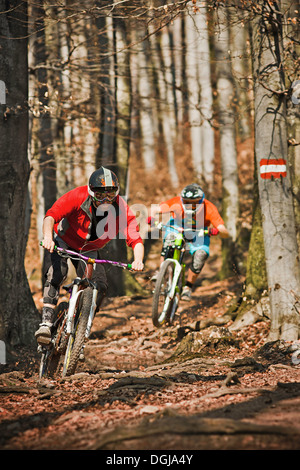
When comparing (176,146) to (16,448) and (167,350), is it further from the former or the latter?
(16,448)

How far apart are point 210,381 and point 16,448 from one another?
9.44 ft

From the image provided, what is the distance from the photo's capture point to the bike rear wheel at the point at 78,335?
22.6ft

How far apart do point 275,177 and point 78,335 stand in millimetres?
3915

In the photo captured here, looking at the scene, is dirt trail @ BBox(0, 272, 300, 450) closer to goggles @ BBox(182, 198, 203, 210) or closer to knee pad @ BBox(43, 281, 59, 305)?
knee pad @ BBox(43, 281, 59, 305)

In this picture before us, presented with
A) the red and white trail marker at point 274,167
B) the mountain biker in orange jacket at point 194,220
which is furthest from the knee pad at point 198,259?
the red and white trail marker at point 274,167

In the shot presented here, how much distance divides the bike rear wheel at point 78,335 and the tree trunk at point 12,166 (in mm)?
2151

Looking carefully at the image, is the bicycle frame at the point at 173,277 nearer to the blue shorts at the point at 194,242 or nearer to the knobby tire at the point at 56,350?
the blue shorts at the point at 194,242

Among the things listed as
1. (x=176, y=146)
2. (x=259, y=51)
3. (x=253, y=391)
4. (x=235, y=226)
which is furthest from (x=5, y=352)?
(x=176, y=146)

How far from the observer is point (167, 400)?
5816mm

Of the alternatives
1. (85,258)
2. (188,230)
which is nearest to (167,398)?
(85,258)

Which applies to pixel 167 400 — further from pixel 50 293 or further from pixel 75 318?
pixel 50 293

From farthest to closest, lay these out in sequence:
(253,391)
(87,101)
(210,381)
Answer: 1. (87,101)
2. (210,381)
3. (253,391)

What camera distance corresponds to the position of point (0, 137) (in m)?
9.00

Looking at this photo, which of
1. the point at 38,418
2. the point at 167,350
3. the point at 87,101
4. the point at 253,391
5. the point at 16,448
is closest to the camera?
the point at 16,448
